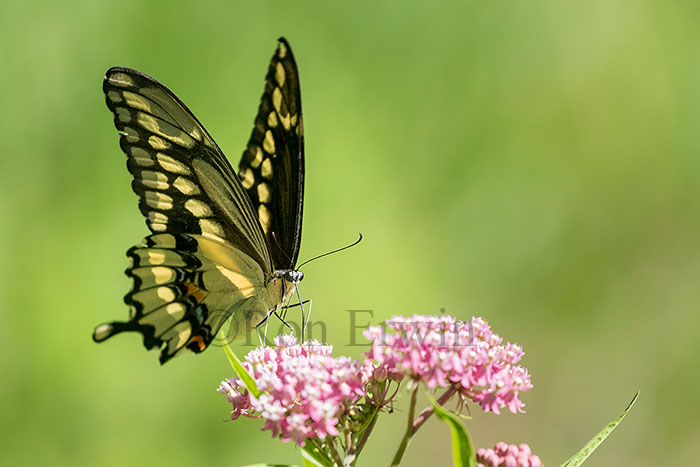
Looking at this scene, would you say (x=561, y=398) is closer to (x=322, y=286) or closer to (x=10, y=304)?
(x=322, y=286)

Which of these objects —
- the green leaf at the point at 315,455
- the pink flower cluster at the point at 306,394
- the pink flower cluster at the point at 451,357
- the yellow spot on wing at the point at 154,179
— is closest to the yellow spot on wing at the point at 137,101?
the yellow spot on wing at the point at 154,179

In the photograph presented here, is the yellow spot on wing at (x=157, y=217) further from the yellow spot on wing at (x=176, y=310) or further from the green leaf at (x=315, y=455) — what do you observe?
the green leaf at (x=315, y=455)

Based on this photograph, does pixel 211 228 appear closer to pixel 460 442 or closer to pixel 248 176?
pixel 248 176

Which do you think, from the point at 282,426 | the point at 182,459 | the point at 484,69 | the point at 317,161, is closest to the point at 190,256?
the point at 282,426

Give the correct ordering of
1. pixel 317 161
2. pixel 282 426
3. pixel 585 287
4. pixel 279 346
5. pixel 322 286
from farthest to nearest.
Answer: pixel 585 287
pixel 317 161
pixel 322 286
pixel 279 346
pixel 282 426

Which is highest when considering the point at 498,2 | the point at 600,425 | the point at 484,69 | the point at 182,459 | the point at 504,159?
the point at 498,2

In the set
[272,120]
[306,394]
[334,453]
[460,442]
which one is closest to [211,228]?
[272,120]

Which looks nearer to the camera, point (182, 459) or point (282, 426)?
point (282, 426)

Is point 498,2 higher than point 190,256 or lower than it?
higher
